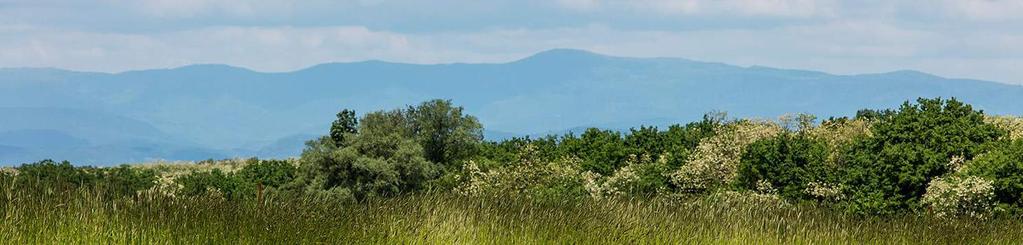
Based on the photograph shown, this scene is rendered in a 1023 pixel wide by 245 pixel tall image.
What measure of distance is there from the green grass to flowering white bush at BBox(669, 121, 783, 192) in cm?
1924

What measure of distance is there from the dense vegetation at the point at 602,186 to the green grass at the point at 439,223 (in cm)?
2

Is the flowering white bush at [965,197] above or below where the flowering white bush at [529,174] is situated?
above

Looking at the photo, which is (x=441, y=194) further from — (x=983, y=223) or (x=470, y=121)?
(x=470, y=121)

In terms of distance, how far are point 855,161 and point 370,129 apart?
52.5 feet

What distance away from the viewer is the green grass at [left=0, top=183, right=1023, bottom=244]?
989 cm

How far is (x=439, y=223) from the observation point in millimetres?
11266

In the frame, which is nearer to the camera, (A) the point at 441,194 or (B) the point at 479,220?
(B) the point at 479,220

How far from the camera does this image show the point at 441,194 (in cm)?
1234

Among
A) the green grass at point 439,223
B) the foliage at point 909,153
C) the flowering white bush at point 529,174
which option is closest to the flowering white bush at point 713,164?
the foliage at point 909,153

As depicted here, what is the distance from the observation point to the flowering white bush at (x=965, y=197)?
2547 centimetres

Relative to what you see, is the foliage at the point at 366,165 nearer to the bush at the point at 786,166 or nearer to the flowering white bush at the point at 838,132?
the bush at the point at 786,166

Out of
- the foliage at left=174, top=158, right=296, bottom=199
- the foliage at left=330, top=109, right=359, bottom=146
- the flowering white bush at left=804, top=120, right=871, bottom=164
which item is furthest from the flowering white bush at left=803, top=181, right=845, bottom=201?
the foliage at left=174, top=158, right=296, bottom=199

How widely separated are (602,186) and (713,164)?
3.37m

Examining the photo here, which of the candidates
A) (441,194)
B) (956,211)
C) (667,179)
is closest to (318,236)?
(441,194)
